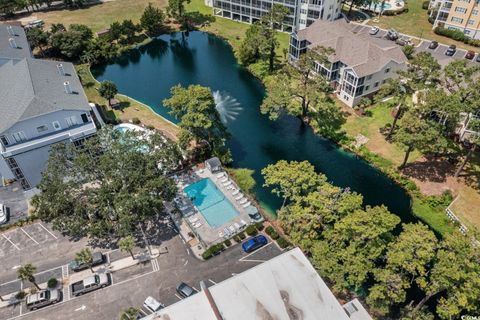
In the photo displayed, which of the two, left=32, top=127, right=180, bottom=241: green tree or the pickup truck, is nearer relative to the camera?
the pickup truck

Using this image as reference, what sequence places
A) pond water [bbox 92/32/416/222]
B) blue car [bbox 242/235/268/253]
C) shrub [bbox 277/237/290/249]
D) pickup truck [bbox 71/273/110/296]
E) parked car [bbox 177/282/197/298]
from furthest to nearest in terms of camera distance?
1. pond water [bbox 92/32/416/222]
2. shrub [bbox 277/237/290/249]
3. blue car [bbox 242/235/268/253]
4. pickup truck [bbox 71/273/110/296]
5. parked car [bbox 177/282/197/298]

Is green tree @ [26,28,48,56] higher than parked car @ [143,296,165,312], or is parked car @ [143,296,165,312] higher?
green tree @ [26,28,48,56]

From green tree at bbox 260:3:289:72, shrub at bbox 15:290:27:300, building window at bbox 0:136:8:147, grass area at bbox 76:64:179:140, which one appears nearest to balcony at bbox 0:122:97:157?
building window at bbox 0:136:8:147

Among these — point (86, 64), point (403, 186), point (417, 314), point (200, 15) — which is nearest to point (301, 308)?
point (417, 314)

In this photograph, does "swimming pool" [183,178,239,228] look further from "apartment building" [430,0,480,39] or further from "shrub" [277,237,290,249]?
"apartment building" [430,0,480,39]

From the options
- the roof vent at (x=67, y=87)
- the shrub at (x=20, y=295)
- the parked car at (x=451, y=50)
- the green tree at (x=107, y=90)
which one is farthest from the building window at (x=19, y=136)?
the parked car at (x=451, y=50)

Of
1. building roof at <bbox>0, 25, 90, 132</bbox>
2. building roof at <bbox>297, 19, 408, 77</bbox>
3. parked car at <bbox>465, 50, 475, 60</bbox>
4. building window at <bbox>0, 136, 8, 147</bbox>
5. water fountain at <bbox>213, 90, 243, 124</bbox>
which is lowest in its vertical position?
water fountain at <bbox>213, 90, 243, 124</bbox>
